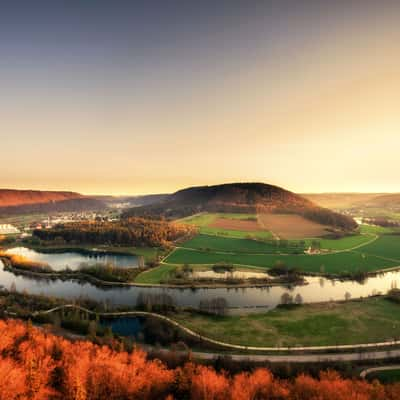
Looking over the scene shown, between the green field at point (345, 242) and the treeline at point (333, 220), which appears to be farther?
the treeline at point (333, 220)

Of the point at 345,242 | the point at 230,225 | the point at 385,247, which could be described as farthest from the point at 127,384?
the point at 230,225

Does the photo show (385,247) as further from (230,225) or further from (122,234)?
(122,234)

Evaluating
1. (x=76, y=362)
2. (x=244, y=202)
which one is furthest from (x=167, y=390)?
(x=244, y=202)

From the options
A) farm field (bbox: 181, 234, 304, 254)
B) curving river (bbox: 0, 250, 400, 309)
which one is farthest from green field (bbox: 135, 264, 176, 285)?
farm field (bbox: 181, 234, 304, 254)

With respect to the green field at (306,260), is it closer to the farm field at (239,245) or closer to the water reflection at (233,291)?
the farm field at (239,245)

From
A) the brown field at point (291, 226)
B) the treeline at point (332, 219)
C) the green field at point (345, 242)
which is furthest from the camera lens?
the treeline at point (332, 219)

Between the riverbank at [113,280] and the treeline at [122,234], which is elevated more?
the treeline at [122,234]

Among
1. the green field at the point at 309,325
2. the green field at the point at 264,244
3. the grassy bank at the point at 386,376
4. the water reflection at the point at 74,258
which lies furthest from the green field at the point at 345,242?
the water reflection at the point at 74,258
